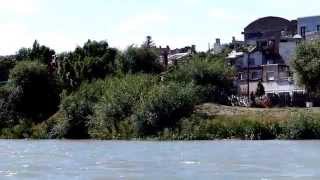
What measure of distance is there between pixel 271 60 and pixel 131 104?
40.5 metres

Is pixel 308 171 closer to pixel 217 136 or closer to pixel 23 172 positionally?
pixel 23 172

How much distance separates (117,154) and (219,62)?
44.4 meters

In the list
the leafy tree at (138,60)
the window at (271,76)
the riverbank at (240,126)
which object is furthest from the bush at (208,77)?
the window at (271,76)

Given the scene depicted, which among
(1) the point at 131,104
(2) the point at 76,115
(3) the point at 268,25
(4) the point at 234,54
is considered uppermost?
(3) the point at 268,25

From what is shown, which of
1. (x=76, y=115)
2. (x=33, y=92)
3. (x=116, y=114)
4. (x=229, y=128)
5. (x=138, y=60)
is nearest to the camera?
(x=229, y=128)

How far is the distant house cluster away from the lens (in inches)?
3824

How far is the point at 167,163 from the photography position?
1515 inches

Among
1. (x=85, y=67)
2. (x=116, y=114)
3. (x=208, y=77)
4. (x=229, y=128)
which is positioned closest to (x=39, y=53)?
(x=85, y=67)

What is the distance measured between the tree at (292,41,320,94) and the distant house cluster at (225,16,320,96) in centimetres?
1204

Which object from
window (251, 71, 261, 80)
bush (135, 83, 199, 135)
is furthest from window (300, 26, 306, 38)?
bush (135, 83, 199, 135)

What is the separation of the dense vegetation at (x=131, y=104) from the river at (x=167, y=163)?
14331 mm

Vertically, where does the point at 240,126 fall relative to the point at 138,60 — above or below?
below

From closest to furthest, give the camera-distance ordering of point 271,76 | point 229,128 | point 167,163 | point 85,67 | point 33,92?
point 167,163 < point 229,128 < point 33,92 < point 271,76 < point 85,67

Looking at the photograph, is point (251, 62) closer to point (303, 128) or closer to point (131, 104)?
point (131, 104)
